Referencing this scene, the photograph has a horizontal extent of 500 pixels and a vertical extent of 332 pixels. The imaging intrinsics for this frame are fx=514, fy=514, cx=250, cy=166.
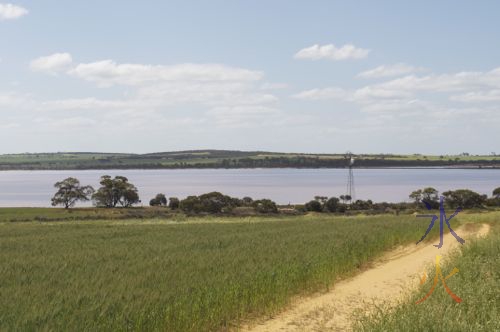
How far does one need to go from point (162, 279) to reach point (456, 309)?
801 cm

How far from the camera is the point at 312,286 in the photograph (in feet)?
55.7

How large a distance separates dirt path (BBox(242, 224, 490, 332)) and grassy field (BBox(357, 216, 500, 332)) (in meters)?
1.64

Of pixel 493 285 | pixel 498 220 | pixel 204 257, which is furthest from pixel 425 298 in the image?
pixel 498 220

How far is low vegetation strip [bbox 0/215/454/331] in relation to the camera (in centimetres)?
1096

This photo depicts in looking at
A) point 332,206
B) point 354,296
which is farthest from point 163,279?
point 332,206

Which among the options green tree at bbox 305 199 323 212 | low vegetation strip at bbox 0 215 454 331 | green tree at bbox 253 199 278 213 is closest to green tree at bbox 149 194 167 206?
green tree at bbox 253 199 278 213

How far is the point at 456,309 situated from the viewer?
983 cm

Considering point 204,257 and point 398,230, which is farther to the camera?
point 398,230

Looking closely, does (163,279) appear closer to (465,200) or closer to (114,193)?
(465,200)

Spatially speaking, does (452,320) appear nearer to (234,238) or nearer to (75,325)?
(75,325)

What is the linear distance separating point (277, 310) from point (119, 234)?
19.3 metres

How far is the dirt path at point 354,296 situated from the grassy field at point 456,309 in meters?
1.64

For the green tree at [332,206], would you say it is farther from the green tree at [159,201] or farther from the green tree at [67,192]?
the green tree at [67,192]

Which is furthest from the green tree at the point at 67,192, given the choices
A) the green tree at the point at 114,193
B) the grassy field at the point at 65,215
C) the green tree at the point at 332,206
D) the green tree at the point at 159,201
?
the green tree at the point at 332,206
